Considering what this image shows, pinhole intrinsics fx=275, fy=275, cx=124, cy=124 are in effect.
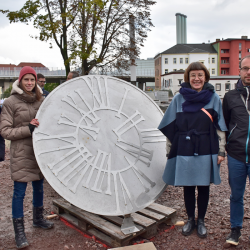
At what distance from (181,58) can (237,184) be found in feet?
220

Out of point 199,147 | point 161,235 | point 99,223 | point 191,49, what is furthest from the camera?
point 191,49

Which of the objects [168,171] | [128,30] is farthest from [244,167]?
[128,30]

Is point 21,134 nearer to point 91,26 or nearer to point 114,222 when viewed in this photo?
point 114,222

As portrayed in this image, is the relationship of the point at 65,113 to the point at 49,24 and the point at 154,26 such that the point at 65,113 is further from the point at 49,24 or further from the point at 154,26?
the point at 154,26

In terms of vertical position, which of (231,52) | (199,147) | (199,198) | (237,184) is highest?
(231,52)

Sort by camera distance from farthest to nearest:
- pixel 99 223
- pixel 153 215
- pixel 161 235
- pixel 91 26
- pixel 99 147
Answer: pixel 91 26, pixel 153 215, pixel 161 235, pixel 99 223, pixel 99 147

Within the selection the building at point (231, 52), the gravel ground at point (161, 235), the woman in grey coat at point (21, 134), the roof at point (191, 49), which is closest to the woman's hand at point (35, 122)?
the woman in grey coat at point (21, 134)

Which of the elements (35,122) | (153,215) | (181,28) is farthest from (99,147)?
(181,28)

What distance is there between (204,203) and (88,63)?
26.3ft

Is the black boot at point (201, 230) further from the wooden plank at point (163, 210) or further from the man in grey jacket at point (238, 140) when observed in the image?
the wooden plank at point (163, 210)

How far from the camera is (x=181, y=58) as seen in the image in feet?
218

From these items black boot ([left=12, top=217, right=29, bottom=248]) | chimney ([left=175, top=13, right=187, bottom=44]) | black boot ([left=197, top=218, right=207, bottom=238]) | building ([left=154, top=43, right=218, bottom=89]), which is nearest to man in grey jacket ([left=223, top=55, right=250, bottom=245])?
black boot ([left=197, top=218, right=207, bottom=238])

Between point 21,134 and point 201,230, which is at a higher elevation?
point 21,134

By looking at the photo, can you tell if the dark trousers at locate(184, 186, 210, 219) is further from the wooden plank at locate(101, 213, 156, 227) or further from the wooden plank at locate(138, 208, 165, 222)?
the wooden plank at locate(101, 213, 156, 227)
